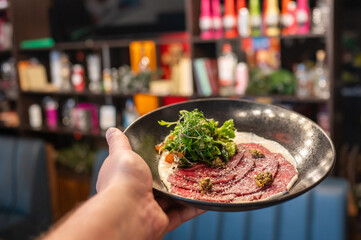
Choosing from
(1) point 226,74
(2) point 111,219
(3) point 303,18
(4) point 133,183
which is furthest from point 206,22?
(2) point 111,219

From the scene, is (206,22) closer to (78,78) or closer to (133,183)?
(78,78)

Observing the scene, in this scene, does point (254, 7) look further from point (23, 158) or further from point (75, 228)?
point (75, 228)

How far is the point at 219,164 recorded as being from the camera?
1054 mm

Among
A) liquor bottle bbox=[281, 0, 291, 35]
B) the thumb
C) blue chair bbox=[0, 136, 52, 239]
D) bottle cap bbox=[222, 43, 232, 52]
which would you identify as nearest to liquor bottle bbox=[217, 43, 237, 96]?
bottle cap bbox=[222, 43, 232, 52]

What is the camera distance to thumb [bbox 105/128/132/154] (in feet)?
3.04

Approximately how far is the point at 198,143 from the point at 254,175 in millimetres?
160

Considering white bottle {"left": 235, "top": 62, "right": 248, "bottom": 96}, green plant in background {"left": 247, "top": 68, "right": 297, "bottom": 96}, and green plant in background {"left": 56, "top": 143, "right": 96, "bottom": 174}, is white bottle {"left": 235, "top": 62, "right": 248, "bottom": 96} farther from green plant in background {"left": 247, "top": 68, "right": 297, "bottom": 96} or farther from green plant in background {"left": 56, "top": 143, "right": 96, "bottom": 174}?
green plant in background {"left": 56, "top": 143, "right": 96, "bottom": 174}

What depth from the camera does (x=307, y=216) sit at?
1989 millimetres

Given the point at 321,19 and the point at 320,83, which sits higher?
the point at 321,19

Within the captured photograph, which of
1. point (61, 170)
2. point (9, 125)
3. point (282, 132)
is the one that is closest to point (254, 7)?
point (282, 132)

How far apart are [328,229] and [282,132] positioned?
1.02 meters

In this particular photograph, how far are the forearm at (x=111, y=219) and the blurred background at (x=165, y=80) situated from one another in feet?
4.33

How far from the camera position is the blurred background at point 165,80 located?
7.70 ft

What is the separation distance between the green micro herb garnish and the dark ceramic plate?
0.22 feet
